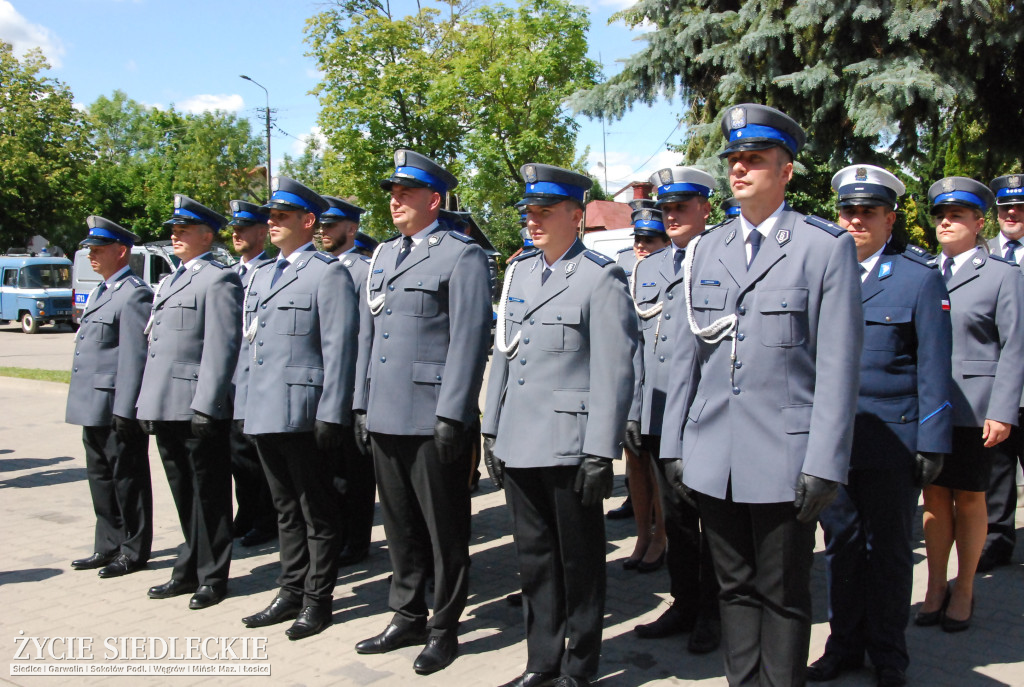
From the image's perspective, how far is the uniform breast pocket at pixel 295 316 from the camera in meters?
4.52

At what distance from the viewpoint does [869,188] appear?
3.70 m

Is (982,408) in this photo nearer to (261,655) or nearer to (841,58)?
(261,655)

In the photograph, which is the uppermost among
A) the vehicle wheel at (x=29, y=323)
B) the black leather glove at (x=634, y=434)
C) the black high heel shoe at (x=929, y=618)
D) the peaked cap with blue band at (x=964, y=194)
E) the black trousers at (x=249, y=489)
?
the peaked cap with blue band at (x=964, y=194)

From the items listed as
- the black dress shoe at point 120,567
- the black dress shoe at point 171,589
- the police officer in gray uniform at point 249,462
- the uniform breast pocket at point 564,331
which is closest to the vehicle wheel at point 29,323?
the police officer in gray uniform at point 249,462

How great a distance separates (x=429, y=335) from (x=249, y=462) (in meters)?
2.72

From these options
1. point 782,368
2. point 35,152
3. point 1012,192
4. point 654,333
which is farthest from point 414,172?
point 35,152

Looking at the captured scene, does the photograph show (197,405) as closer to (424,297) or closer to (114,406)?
(114,406)

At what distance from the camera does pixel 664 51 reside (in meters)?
11.0

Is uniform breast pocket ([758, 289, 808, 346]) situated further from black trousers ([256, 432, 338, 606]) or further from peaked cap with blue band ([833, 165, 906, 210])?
black trousers ([256, 432, 338, 606])

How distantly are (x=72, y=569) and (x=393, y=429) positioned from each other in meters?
2.81

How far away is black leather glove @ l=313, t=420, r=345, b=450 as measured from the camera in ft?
14.3

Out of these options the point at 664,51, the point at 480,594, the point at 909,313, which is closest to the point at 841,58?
the point at 664,51

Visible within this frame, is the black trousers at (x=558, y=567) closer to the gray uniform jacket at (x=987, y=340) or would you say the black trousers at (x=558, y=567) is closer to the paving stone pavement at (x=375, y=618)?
the paving stone pavement at (x=375, y=618)

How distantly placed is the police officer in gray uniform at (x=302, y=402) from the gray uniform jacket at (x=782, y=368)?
206cm
